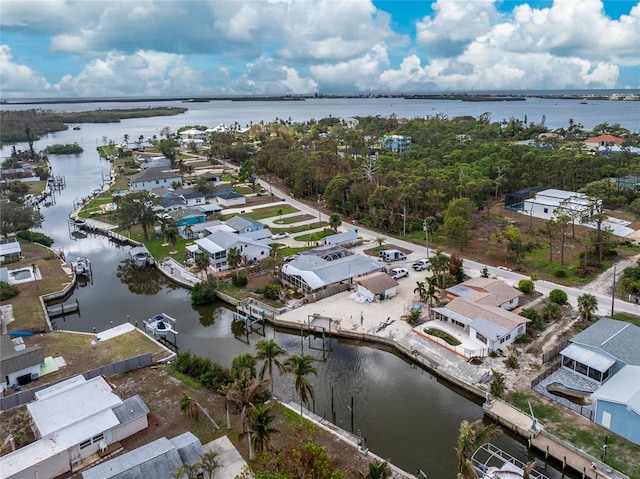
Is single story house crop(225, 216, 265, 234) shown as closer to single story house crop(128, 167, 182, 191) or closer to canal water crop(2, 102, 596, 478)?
canal water crop(2, 102, 596, 478)

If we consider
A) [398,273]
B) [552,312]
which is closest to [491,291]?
[552,312]

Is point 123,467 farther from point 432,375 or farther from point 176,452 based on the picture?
point 432,375

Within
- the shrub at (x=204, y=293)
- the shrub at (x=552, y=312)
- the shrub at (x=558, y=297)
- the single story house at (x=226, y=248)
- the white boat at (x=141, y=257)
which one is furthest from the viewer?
the white boat at (x=141, y=257)

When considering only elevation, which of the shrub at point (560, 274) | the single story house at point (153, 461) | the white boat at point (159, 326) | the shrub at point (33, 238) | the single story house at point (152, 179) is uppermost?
the single story house at point (152, 179)

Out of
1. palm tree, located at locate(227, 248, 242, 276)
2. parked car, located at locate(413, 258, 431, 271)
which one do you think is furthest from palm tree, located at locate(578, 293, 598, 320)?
palm tree, located at locate(227, 248, 242, 276)

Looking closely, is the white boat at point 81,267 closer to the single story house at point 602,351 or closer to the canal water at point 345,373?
the canal water at point 345,373

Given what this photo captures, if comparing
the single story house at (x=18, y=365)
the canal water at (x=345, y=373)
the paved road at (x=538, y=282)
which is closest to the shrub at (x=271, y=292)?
the canal water at (x=345, y=373)

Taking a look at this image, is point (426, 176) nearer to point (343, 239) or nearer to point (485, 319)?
point (343, 239)
